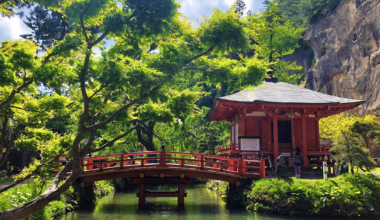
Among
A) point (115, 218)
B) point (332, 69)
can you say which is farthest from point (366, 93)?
point (115, 218)

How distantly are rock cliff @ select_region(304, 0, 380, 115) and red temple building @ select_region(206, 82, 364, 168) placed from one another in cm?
1115

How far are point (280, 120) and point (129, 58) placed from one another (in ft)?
38.7

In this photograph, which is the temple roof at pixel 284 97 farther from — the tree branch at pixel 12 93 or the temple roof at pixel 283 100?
the tree branch at pixel 12 93

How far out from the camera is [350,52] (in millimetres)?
28609

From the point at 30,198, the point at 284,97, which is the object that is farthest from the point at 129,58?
the point at 284,97

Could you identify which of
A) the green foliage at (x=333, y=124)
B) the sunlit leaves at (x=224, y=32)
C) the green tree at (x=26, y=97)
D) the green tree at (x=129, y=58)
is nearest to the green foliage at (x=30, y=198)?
the green tree at (x=26, y=97)

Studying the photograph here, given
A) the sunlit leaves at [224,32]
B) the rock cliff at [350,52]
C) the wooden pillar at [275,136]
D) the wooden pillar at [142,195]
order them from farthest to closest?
the rock cliff at [350,52]
the wooden pillar at [275,136]
the wooden pillar at [142,195]
the sunlit leaves at [224,32]

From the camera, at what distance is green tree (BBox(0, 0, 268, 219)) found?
24.2 ft

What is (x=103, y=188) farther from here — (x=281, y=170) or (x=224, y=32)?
(x=224, y=32)

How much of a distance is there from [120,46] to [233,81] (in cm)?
326

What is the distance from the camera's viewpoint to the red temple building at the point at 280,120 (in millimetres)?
15586

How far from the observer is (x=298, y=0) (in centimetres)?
4306

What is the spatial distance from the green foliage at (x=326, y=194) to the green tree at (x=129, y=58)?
5.02 metres

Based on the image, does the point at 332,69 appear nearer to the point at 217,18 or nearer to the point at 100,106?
the point at 217,18
